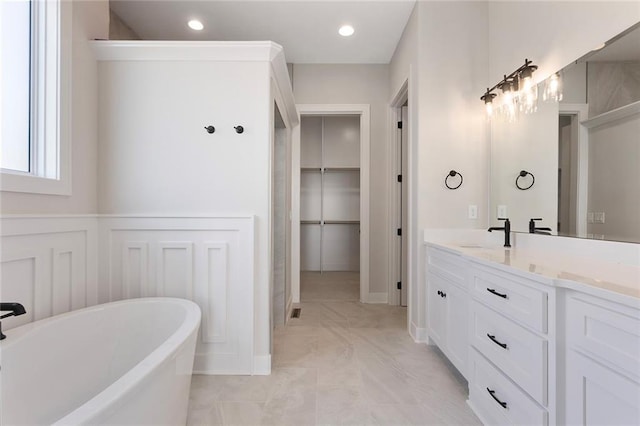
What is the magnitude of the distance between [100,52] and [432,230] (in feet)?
8.97

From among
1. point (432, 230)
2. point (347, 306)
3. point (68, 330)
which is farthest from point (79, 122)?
point (347, 306)

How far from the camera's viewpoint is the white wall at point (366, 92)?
344 centimetres

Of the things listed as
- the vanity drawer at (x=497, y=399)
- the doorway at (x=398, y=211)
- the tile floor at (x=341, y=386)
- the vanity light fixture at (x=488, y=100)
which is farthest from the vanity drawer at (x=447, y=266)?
the vanity light fixture at (x=488, y=100)

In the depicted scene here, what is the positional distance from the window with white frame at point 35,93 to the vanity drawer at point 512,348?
2397 mm

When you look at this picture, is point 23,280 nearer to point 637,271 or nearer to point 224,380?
point 224,380

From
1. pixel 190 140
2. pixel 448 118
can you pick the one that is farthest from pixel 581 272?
pixel 190 140

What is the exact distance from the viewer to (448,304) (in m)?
1.96

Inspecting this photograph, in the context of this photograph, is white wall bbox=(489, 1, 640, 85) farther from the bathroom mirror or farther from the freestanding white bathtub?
the freestanding white bathtub

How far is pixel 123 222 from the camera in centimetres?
193

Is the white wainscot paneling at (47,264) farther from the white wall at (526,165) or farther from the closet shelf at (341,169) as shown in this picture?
the closet shelf at (341,169)

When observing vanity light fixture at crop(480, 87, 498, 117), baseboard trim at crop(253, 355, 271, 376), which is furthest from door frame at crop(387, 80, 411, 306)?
baseboard trim at crop(253, 355, 271, 376)

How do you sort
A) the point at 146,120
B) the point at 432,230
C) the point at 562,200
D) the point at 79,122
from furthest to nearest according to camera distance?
the point at 432,230, the point at 146,120, the point at 79,122, the point at 562,200

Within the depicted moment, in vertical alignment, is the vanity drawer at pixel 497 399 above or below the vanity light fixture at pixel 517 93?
below

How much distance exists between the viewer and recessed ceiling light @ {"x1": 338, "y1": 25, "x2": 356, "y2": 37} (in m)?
2.76
